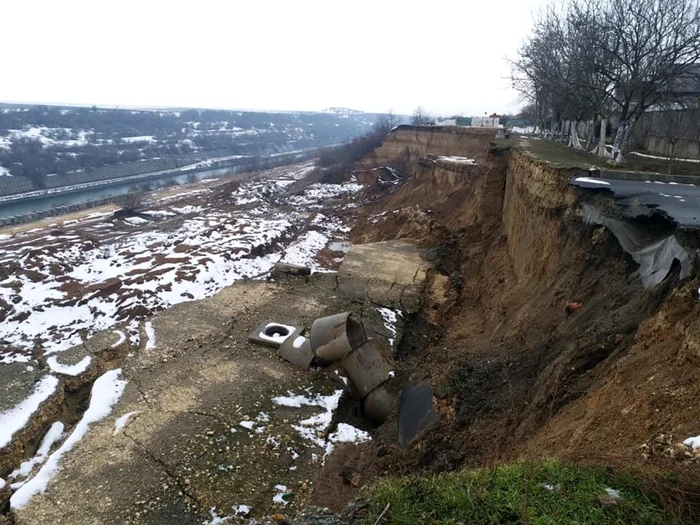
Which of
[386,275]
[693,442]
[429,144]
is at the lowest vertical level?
[386,275]

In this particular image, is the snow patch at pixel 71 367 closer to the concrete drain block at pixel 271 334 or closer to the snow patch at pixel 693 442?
the concrete drain block at pixel 271 334

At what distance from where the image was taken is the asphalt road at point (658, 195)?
6.95 m

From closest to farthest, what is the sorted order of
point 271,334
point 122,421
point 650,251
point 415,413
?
point 650,251 < point 122,421 < point 415,413 < point 271,334

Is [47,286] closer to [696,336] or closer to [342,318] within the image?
[342,318]

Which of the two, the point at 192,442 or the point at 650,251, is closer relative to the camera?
the point at 650,251

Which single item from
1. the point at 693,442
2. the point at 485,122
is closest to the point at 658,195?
the point at 693,442

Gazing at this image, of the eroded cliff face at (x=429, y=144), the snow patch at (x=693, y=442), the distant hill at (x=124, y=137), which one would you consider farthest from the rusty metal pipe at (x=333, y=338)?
the distant hill at (x=124, y=137)

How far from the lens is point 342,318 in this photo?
9.81m

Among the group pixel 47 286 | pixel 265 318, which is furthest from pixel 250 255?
pixel 265 318

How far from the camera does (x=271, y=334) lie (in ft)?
36.0

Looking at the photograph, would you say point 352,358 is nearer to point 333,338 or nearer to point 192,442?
point 333,338

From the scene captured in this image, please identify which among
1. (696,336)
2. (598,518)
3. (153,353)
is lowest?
(153,353)

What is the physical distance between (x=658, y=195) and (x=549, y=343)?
3.73 metres

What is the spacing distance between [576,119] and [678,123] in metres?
4.62
